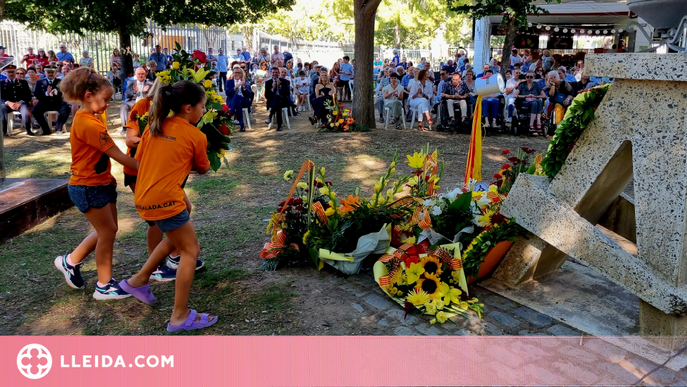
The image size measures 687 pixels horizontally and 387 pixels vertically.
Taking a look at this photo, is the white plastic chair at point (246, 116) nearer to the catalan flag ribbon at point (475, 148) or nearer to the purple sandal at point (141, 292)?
the catalan flag ribbon at point (475, 148)

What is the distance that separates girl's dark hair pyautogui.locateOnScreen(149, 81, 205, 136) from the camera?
3.59m

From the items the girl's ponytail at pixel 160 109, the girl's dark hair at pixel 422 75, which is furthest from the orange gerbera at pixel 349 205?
the girl's dark hair at pixel 422 75

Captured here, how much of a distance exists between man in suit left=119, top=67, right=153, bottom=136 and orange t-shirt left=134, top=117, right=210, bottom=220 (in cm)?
924

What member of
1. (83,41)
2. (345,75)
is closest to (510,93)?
(345,75)

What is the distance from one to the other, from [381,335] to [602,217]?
240cm

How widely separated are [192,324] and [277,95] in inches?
408

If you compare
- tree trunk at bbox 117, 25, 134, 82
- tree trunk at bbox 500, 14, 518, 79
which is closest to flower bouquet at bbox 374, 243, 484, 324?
tree trunk at bbox 500, 14, 518, 79

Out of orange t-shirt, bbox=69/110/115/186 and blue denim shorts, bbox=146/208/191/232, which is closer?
blue denim shorts, bbox=146/208/191/232

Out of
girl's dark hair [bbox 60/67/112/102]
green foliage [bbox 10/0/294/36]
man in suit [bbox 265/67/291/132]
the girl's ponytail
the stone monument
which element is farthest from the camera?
green foliage [bbox 10/0/294/36]

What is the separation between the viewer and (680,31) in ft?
16.6

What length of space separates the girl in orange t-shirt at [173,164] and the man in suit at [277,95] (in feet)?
33.3

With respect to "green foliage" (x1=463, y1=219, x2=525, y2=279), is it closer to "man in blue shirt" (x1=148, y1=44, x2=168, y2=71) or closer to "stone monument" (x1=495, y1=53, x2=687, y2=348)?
"stone monument" (x1=495, y1=53, x2=687, y2=348)

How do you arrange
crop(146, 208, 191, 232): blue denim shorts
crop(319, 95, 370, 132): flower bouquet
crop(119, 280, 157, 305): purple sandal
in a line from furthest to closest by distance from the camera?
crop(319, 95, 370, 132): flower bouquet < crop(119, 280, 157, 305): purple sandal < crop(146, 208, 191, 232): blue denim shorts

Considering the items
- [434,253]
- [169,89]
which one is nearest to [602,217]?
[434,253]
